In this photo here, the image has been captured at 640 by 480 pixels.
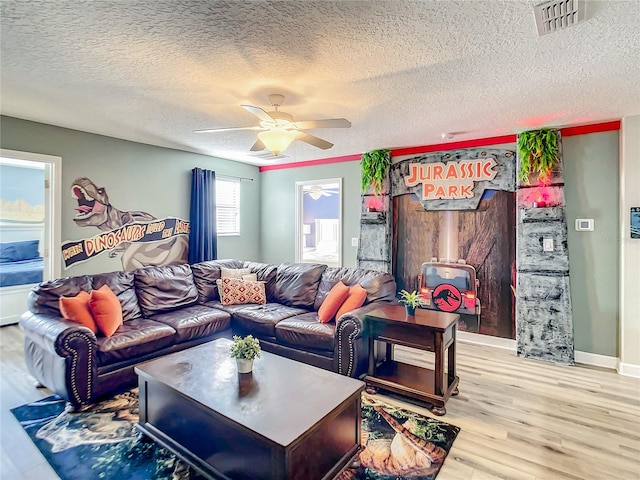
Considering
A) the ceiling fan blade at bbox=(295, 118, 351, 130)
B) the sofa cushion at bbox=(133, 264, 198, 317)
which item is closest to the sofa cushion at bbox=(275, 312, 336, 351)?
the sofa cushion at bbox=(133, 264, 198, 317)

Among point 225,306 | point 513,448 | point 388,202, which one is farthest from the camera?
point 388,202

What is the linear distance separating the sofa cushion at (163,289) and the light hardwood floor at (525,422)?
1.17 m

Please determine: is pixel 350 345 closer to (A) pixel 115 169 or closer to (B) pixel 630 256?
(B) pixel 630 256

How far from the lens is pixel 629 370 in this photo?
346 cm

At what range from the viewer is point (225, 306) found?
4070mm

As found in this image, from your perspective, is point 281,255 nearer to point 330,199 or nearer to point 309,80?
point 330,199

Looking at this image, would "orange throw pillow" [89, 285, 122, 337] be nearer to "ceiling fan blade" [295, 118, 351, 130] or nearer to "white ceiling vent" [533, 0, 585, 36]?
"ceiling fan blade" [295, 118, 351, 130]

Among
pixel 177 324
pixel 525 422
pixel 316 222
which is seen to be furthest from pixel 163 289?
pixel 525 422

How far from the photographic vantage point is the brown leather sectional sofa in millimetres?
2713

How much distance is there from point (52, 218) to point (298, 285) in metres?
2.95

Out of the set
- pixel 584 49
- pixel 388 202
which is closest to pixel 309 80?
pixel 584 49

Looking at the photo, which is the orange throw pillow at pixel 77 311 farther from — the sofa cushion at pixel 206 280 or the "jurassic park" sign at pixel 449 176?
the "jurassic park" sign at pixel 449 176

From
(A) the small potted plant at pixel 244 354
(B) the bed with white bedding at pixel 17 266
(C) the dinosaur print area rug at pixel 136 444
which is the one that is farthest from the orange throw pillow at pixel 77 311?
(B) the bed with white bedding at pixel 17 266

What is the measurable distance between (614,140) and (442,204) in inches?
73.0
